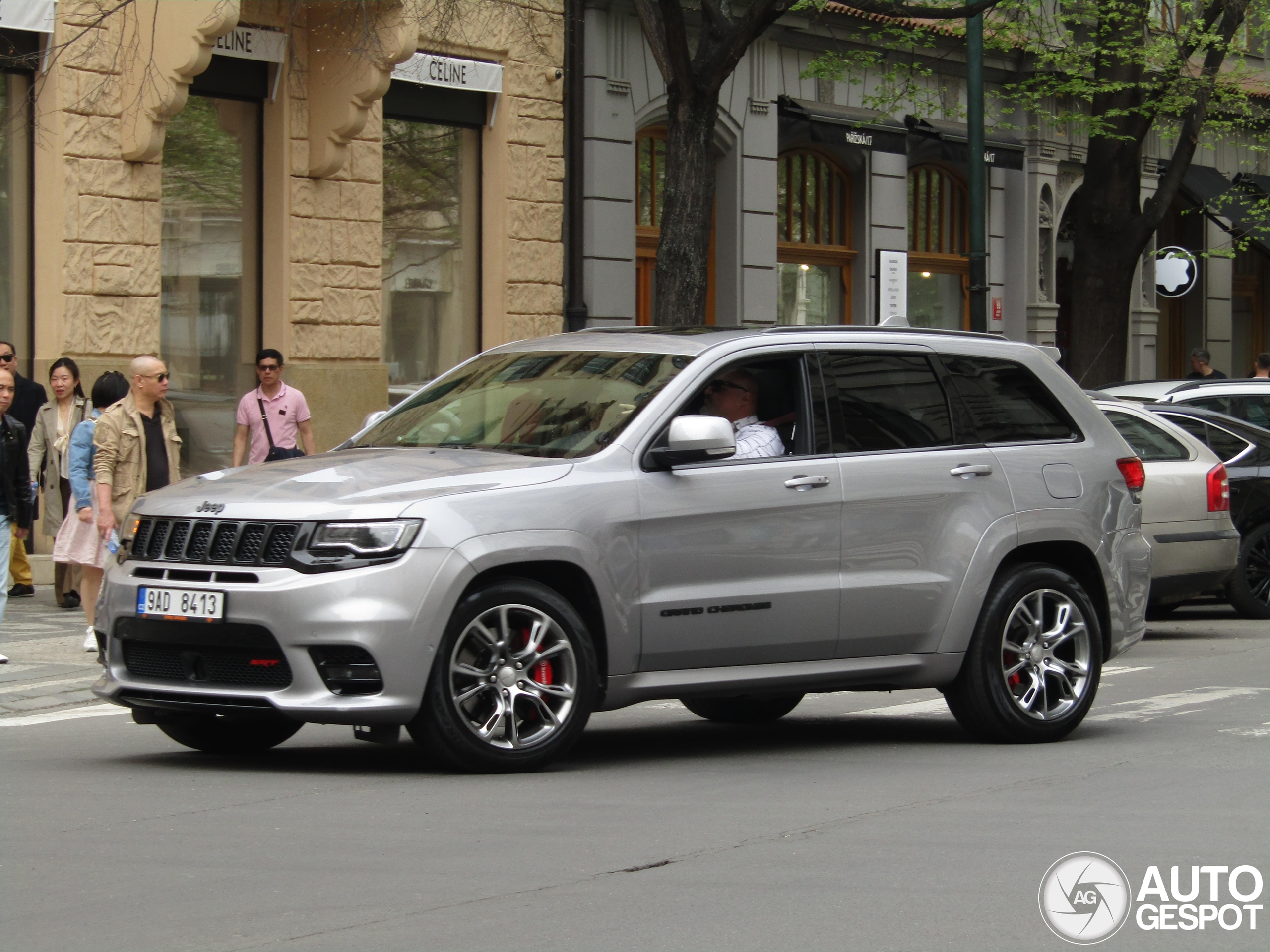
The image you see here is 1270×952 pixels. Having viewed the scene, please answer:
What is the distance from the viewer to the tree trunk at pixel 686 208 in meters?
17.0

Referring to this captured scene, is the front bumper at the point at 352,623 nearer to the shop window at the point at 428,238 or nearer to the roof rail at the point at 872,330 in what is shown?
the roof rail at the point at 872,330

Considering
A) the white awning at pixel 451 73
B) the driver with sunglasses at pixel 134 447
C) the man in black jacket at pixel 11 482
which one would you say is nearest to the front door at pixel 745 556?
the driver with sunglasses at pixel 134 447

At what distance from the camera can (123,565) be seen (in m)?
7.86

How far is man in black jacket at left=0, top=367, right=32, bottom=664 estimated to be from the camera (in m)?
12.1

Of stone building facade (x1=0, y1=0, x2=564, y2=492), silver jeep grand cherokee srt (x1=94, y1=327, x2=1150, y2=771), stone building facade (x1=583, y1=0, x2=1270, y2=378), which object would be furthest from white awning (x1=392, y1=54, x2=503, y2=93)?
silver jeep grand cherokee srt (x1=94, y1=327, x2=1150, y2=771)

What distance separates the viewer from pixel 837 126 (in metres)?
26.0

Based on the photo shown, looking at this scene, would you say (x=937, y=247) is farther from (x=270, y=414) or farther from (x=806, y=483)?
(x=806, y=483)

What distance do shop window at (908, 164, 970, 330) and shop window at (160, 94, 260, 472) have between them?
11883 millimetres

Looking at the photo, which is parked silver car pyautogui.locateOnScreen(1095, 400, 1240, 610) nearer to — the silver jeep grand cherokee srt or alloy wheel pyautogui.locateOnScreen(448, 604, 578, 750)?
the silver jeep grand cherokee srt

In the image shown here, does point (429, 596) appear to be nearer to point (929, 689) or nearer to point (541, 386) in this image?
point (541, 386)

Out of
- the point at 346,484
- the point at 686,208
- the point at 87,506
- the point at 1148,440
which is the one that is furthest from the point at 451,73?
the point at 346,484

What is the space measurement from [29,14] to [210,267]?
121 inches

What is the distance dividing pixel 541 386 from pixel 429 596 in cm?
144

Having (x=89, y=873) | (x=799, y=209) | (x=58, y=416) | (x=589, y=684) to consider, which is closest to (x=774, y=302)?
(x=799, y=209)
